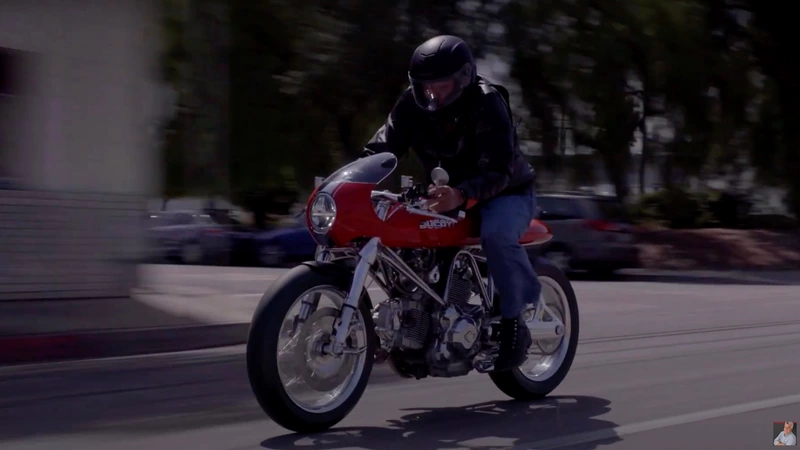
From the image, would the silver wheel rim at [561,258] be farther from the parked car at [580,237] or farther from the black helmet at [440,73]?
the black helmet at [440,73]

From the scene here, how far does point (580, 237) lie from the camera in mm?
20219

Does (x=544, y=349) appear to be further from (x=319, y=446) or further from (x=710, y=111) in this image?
(x=710, y=111)

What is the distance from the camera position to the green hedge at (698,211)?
1096 inches

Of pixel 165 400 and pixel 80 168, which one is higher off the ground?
pixel 80 168

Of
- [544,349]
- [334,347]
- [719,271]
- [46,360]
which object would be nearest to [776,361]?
[544,349]

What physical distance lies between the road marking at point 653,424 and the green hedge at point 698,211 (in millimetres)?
21017

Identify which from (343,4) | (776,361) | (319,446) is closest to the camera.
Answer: (319,446)

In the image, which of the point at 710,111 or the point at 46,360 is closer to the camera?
the point at 46,360

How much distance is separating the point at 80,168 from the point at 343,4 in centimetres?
789

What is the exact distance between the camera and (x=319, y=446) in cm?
523

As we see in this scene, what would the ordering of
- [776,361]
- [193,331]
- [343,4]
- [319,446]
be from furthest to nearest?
[343,4], [193,331], [776,361], [319,446]

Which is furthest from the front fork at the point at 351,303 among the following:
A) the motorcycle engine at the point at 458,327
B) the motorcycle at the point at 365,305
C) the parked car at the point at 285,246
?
the parked car at the point at 285,246

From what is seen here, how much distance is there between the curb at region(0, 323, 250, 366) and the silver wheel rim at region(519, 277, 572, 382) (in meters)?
3.95

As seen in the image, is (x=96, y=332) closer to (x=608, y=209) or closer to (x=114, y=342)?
(x=114, y=342)
